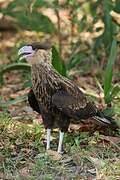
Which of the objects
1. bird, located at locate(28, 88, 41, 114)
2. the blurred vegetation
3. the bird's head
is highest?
the bird's head

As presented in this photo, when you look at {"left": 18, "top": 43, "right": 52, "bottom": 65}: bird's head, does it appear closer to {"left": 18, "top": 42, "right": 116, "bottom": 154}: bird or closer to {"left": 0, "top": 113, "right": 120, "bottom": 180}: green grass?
{"left": 18, "top": 42, "right": 116, "bottom": 154}: bird

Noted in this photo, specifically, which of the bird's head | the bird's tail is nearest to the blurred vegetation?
the bird's tail

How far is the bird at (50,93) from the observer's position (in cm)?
552

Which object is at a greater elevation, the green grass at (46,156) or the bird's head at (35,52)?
the bird's head at (35,52)

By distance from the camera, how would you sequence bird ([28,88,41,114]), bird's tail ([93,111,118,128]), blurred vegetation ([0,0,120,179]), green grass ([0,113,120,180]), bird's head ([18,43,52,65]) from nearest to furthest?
green grass ([0,113,120,180])
blurred vegetation ([0,0,120,179])
bird's head ([18,43,52,65])
bird ([28,88,41,114])
bird's tail ([93,111,118,128])

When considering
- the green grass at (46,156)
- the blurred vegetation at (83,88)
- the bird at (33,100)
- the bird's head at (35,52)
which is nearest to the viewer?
the green grass at (46,156)

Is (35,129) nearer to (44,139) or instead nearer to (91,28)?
(44,139)

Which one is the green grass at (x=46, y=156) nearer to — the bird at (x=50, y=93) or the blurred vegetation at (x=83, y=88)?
the blurred vegetation at (x=83, y=88)

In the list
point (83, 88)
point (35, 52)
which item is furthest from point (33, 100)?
point (83, 88)

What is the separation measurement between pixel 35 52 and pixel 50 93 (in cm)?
39

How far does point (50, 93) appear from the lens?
5.57 metres

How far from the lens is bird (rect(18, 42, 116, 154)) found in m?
5.52

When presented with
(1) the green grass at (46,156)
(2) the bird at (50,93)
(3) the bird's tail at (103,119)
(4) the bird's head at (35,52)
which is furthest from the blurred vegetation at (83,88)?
(4) the bird's head at (35,52)

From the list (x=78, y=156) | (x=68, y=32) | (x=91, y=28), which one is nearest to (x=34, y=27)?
(x=91, y=28)
